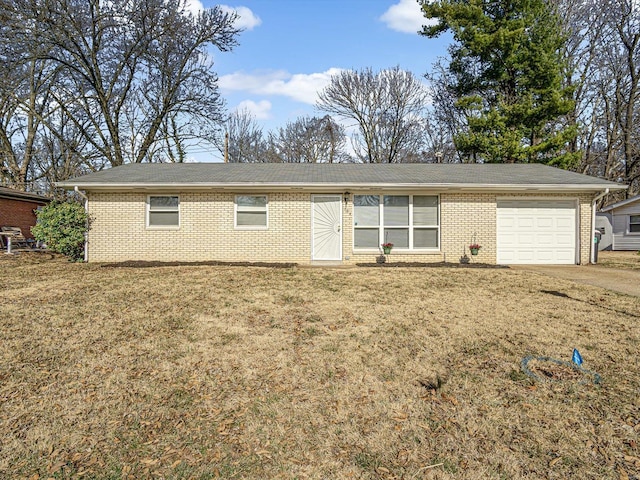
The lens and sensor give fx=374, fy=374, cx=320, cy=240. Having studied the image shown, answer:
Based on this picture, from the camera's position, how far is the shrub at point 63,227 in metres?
11.2

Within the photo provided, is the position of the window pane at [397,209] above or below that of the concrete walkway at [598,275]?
above

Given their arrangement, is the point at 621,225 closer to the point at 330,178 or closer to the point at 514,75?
the point at 514,75

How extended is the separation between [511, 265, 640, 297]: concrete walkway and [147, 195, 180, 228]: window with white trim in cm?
1050

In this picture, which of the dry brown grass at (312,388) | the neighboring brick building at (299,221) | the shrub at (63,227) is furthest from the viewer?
the neighboring brick building at (299,221)

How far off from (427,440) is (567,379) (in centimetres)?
190

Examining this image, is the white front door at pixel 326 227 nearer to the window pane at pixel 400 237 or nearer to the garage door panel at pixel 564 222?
the window pane at pixel 400 237

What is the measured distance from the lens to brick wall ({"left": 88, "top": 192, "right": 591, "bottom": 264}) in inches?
458

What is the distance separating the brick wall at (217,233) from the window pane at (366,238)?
21 cm

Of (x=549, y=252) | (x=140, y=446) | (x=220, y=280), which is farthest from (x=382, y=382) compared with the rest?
(x=549, y=252)

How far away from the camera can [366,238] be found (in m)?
11.7

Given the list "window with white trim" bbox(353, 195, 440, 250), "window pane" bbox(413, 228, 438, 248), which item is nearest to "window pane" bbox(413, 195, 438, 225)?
"window with white trim" bbox(353, 195, 440, 250)

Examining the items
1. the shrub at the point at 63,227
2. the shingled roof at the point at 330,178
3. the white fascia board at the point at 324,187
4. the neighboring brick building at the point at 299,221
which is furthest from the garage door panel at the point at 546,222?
the shrub at the point at 63,227

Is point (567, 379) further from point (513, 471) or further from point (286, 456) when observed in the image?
point (286, 456)

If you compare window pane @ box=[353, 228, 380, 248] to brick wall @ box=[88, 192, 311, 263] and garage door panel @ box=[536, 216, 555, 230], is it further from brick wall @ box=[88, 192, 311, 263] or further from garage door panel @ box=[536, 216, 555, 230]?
garage door panel @ box=[536, 216, 555, 230]
